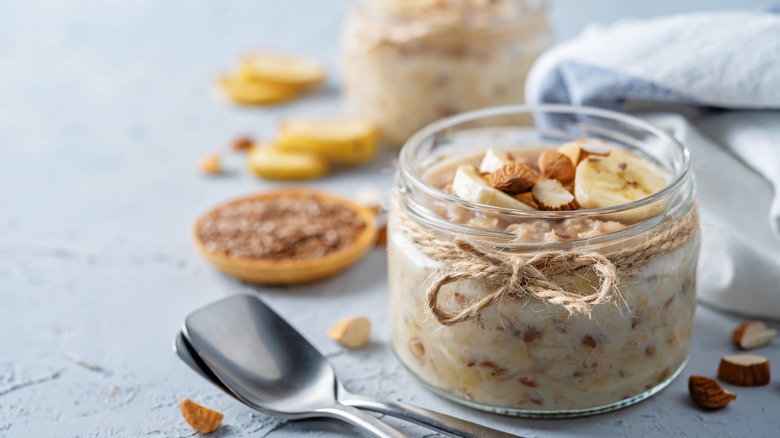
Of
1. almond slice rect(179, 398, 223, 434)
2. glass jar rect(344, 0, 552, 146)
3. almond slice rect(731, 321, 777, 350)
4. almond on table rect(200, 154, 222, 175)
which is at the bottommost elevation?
almond on table rect(200, 154, 222, 175)

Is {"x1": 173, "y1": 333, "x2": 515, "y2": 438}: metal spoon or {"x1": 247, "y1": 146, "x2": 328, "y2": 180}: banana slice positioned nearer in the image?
{"x1": 173, "y1": 333, "x2": 515, "y2": 438}: metal spoon

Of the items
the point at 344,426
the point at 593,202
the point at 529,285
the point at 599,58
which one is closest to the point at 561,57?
the point at 599,58

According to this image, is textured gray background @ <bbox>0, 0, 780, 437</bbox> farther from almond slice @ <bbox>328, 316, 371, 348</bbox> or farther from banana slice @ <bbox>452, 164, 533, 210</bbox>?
banana slice @ <bbox>452, 164, 533, 210</bbox>

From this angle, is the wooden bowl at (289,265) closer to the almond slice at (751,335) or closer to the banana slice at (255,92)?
the almond slice at (751,335)

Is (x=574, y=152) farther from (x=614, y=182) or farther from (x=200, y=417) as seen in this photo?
(x=200, y=417)

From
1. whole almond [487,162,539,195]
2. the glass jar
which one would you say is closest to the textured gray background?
the glass jar

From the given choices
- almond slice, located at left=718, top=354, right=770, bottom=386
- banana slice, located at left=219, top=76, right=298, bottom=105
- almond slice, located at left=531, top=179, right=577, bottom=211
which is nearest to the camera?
almond slice, located at left=531, top=179, right=577, bottom=211

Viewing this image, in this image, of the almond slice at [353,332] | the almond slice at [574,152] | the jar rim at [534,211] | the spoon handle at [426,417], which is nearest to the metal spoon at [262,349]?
the spoon handle at [426,417]
